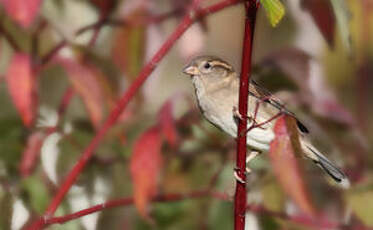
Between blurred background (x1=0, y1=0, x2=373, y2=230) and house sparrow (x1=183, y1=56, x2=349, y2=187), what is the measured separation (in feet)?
0.30

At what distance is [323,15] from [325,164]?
1.50 feet

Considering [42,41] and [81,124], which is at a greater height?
[42,41]

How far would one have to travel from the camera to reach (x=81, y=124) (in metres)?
3.12

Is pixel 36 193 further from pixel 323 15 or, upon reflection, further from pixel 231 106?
pixel 323 15

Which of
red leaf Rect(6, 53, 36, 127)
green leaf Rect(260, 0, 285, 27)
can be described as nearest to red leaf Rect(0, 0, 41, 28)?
red leaf Rect(6, 53, 36, 127)

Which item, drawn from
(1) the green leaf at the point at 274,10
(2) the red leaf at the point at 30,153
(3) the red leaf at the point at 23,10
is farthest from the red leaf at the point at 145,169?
(1) the green leaf at the point at 274,10

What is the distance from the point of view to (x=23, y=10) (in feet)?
7.17

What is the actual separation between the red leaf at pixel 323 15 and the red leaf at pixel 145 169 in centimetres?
59

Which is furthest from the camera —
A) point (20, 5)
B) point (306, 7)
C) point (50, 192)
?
point (50, 192)

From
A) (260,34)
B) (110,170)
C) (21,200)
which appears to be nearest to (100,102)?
(21,200)

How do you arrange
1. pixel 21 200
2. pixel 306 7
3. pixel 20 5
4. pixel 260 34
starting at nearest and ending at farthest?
1. pixel 20 5
2. pixel 306 7
3. pixel 21 200
4. pixel 260 34

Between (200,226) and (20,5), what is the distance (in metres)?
1.18

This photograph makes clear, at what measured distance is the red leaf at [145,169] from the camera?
2.46 m

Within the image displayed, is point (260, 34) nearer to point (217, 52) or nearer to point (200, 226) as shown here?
point (217, 52)
